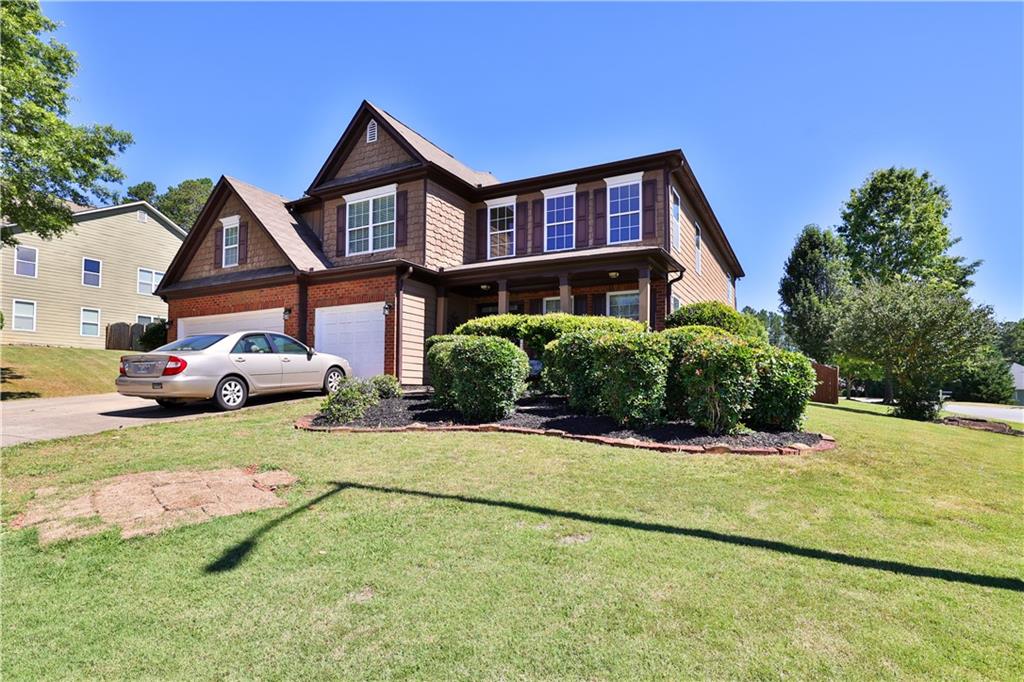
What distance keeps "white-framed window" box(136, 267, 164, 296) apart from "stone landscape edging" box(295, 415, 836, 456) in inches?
1097

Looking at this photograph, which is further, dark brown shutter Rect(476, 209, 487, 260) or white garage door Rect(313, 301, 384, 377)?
dark brown shutter Rect(476, 209, 487, 260)

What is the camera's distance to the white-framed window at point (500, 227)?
16.3 metres

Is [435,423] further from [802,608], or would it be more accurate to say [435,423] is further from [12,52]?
[12,52]

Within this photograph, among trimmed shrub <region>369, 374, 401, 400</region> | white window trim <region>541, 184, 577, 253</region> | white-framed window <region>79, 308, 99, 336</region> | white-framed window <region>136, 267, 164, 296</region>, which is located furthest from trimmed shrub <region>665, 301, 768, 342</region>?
white-framed window <region>79, 308, 99, 336</region>

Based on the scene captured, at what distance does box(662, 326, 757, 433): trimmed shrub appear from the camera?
6.12m

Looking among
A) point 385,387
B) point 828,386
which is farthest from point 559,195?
point 828,386

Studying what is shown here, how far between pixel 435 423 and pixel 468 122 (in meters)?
11.3

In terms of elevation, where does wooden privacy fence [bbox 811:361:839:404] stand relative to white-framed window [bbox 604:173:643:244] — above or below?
below

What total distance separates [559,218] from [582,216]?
0.76 m

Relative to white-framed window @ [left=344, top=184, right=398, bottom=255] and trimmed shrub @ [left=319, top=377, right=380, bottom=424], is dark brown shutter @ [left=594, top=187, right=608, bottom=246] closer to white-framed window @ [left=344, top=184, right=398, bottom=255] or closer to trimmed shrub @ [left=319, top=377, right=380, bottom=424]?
white-framed window @ [left=344, top=184, right=398, bottom=255]

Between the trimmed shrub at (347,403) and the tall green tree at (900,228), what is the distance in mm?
31457

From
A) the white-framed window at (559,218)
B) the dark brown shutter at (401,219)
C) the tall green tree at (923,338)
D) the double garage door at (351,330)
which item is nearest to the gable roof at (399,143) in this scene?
the dark brown shutter at (401,219)

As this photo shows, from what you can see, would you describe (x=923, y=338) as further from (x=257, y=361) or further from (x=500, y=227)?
(x=257, y=361)

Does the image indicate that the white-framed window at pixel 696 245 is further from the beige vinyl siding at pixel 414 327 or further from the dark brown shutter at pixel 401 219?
the dark brown shutter at pixel 401 219
